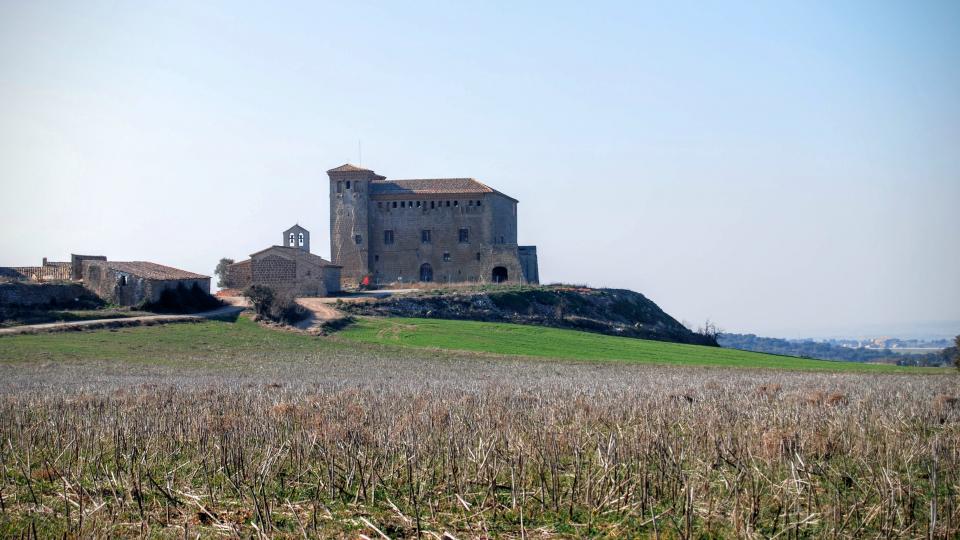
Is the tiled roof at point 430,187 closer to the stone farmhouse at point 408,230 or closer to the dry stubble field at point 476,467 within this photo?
the stone farmhouse at point 408,230

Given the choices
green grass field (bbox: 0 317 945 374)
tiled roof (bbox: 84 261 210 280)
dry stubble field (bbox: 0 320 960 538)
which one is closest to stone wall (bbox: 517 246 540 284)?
green grass field (bbox: 0 317 945 374)

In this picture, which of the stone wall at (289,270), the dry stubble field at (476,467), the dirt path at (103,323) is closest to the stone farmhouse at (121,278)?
the dirt path at (103,323)

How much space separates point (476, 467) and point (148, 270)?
45973mm

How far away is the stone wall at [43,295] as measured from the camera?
155ft

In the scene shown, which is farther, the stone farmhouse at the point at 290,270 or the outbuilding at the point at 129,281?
the stone farmhouse at the point at 290,270

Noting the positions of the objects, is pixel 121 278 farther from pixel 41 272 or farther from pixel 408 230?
pixel 408 230

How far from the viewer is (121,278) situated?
5075cm

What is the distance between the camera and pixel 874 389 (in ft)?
77.0

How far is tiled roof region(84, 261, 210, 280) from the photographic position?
51.0m

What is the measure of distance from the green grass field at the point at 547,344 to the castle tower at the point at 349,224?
61.2ft

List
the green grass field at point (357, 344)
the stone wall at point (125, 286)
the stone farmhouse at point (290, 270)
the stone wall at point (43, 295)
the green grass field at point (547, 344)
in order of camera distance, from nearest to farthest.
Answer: the green grass field at point (357, 344)
the green grass field at point (547, 344)
the stone wall at point (43, 295)
the stone wall at point (125, 286)
the stone farmhouse at point (290, 270)

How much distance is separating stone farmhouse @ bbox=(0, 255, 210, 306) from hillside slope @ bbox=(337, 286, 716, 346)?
9.52m

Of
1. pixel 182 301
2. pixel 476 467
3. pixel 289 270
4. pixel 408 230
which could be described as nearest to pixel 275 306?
pixel 182 301

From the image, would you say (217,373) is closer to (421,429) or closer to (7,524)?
(421,429)
